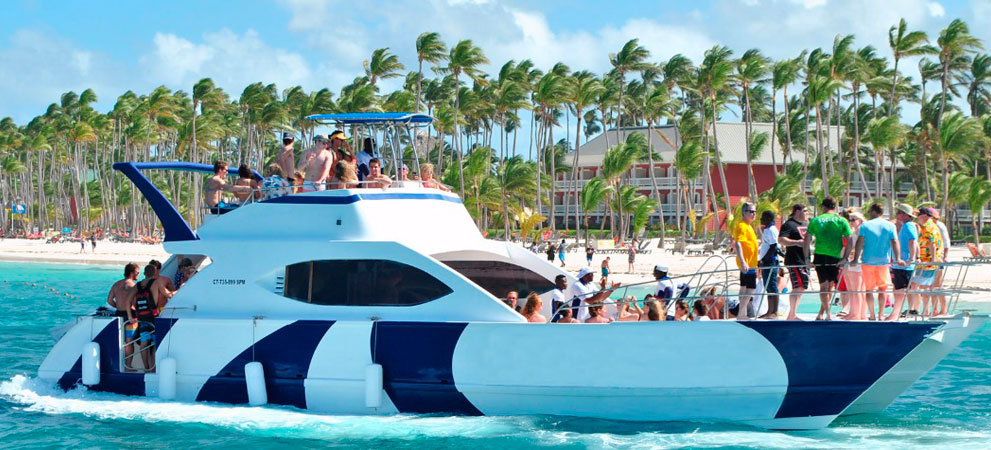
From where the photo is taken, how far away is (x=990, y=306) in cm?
2775

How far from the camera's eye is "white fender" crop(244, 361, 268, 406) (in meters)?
10.7

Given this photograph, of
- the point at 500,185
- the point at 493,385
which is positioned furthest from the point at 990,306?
the point at 500,185

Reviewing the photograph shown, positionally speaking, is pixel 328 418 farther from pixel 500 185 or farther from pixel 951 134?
pixel 500 185

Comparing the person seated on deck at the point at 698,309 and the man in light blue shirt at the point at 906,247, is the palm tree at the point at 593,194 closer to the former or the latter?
the man in light blue shirt at the point at 906,247

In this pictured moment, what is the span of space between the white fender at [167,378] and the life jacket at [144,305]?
0.89 metres

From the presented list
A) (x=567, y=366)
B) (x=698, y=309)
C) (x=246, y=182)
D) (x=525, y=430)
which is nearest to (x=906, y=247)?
(x=698, y=309)

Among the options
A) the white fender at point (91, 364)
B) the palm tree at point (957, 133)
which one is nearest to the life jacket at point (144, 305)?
the white fender at point (91, 364)

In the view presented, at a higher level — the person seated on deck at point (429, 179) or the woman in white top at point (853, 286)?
the person seated on deck at point (429, 179)

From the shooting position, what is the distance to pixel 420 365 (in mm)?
10320

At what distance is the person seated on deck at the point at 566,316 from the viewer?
10.5 meters

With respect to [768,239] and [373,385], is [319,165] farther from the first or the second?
[768,239]

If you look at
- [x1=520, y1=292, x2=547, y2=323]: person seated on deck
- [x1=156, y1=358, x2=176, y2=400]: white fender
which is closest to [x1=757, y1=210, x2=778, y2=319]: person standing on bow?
[x1=520, y1=292, x2=547, y2=323]: person seated on deck

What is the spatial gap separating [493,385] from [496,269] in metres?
2.38

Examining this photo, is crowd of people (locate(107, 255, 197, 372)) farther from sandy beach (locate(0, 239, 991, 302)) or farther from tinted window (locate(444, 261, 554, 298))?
sandy beach (locate(0, 239, 991, 302))
